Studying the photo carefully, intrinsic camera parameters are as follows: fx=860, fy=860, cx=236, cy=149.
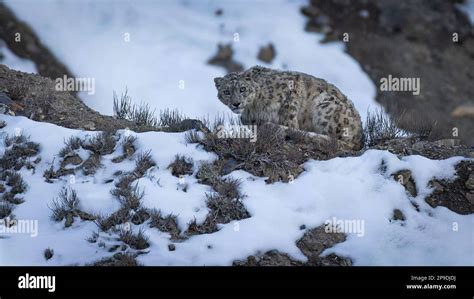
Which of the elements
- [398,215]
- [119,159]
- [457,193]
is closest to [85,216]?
[119,159]

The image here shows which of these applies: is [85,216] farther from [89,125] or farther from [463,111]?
[463,111]

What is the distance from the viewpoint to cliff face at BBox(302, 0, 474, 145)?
83.0 ft

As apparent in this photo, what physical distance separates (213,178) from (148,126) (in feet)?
6.30

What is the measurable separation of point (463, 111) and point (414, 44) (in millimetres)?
4166

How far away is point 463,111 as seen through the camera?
81.0 feet

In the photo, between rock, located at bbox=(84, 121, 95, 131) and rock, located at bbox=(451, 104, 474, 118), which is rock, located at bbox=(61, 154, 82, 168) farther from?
rock, located at bbox=(451, 104, 474, 118)

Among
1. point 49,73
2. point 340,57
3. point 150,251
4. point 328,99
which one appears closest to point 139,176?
point 150,251

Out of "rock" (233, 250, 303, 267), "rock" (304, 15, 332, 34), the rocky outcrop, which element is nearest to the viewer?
"rock" (233, 250, 303, 267)

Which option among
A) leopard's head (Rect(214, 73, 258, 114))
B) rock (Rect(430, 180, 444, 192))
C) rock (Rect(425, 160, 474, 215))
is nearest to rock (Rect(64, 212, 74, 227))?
leopard's head (Rect(214, 73, 258, 114))

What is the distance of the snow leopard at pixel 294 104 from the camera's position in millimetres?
12078

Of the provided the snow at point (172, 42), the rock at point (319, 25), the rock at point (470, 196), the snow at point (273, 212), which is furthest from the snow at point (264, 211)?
the rock at point (319, 25)

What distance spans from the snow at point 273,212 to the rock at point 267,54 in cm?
1404

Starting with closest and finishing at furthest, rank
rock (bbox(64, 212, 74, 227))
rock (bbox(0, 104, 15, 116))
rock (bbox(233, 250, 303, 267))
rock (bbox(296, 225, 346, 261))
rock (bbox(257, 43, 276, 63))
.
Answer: rock (bbox(233, 250, 303, 267)) < rock (bbox(296, 225, 346, 261)) < rock (bbox(64, 212, 74, 227)) < rock (bbox(0, 104, 15, 116)) < rock (bbox(257, 43, 276, 63))

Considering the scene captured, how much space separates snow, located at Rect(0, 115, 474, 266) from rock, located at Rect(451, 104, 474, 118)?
47.1 ft
